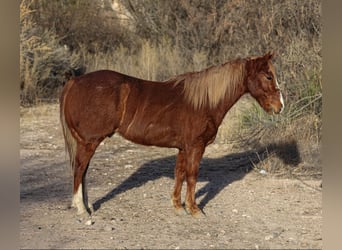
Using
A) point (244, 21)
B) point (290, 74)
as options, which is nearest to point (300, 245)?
point (290, 74)

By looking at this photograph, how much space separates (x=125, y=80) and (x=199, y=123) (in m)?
0.90

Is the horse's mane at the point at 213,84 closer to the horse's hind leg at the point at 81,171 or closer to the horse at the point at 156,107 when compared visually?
the horse at the point at 156,107

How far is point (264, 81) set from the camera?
5.88 m

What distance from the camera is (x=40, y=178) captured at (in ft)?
24.8

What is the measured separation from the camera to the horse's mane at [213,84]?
19.1 ft

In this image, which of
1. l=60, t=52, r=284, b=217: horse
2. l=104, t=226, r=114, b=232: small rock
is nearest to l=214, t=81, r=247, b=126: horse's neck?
l=60, t=52, r=284, b=217: horse

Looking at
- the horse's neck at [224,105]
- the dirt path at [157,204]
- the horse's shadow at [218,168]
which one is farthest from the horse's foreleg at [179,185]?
the horse's shadow at [218,168]

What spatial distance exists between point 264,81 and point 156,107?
1.16 m

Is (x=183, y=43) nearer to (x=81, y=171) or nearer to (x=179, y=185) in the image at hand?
(x=179, y=185)

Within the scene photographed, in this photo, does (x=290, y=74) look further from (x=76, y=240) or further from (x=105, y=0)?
(x=105, y=0)

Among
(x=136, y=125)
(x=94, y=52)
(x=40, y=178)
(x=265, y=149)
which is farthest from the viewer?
(x=94, y=52)

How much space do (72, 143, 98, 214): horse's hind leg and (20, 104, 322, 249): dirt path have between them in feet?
0.48

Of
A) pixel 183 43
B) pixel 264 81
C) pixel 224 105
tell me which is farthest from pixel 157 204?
pixel 183 43

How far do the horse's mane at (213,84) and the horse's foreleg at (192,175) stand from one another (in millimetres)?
488
